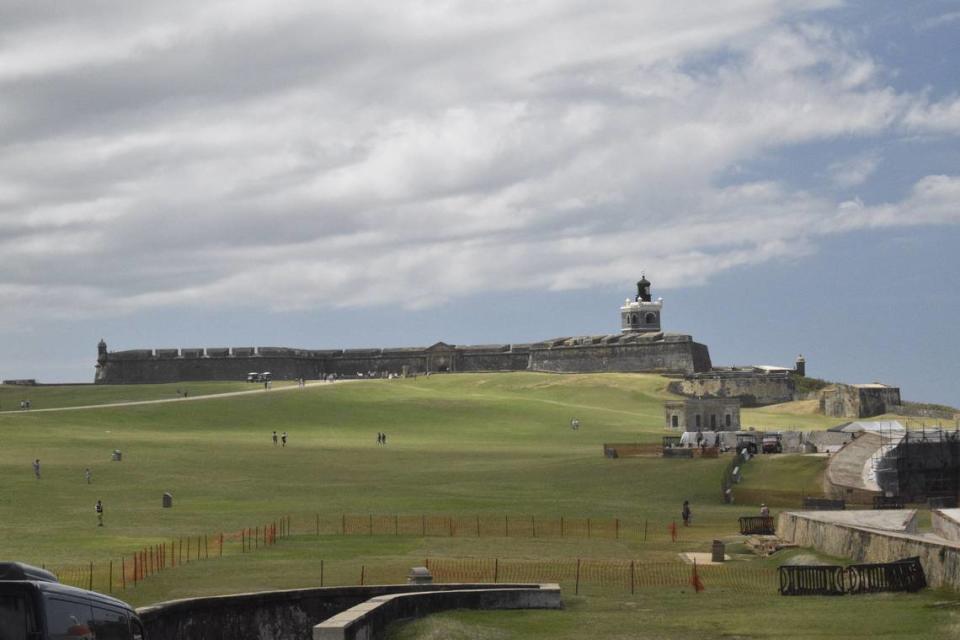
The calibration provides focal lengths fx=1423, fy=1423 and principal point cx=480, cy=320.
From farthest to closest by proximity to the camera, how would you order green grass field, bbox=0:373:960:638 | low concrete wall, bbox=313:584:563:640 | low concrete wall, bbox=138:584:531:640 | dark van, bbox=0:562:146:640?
1. green grass field, bbox=0:373:960:638
2. low concrete wall, bbox=138:584:531:640
3. low concrete wall, bbox=313:584:563:640
4. dark van, bbox=0:562:146:640

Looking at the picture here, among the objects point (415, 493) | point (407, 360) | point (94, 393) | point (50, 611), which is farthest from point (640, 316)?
point (50, 611)

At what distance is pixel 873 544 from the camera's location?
95.7 feet

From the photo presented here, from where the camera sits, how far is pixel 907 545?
2659cm

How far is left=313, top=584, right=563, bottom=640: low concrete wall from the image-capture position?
755 inches

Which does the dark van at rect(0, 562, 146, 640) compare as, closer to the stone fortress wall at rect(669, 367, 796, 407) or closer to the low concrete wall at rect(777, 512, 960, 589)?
the low concrete wall at rect(777, 512, 960, 589)

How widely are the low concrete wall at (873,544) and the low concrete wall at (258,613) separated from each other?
7.40 m

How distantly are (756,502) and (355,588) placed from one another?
35110mm

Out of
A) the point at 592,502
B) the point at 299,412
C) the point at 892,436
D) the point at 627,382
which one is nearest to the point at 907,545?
the point at 592,502

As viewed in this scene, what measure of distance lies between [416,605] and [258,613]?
2564mm

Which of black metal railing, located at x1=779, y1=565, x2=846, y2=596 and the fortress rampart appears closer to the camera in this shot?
black metal railing, located at x1=779, y1=565, x2=846, y2=596

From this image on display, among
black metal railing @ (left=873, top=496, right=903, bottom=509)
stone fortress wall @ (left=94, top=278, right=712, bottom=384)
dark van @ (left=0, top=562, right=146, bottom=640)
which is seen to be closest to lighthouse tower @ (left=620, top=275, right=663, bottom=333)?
stone fortress wall @ (left=94, top=278, right=712, bottom=384)

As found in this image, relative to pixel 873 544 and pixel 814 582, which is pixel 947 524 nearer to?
pixel 873 544

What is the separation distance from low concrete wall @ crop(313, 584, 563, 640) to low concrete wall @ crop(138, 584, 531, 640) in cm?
36

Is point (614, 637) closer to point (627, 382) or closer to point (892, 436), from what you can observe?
point (892, 436)
